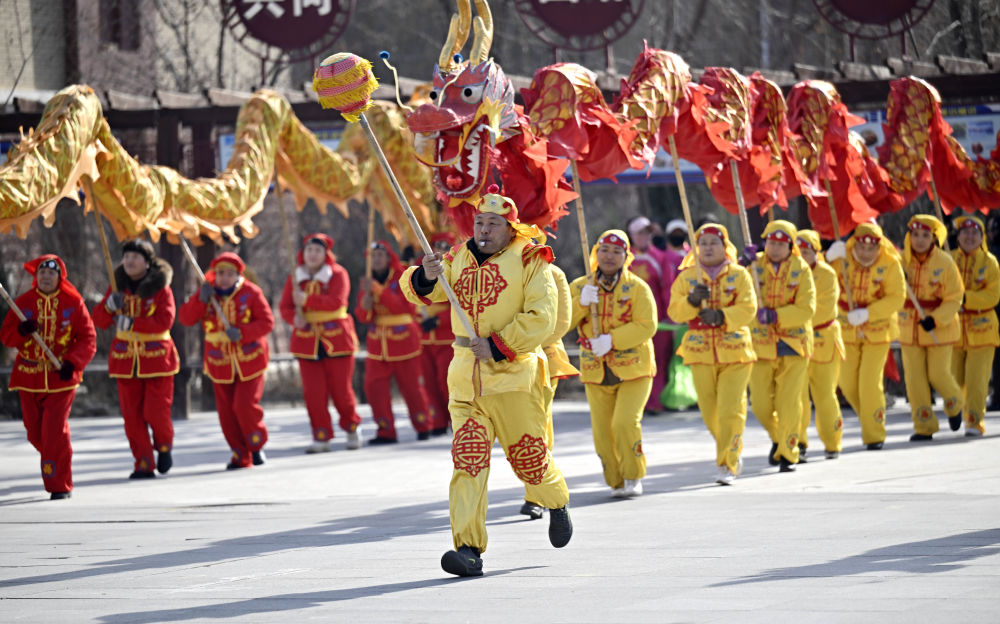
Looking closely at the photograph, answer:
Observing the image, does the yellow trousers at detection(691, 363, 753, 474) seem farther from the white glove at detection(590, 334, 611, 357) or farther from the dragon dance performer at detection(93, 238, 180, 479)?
the dragon dance performer at detection(93, 238, 180, 479)

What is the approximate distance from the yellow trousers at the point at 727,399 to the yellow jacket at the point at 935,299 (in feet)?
9.79

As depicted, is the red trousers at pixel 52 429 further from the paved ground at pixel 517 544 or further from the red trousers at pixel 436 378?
the red trousers at pixel 436 378

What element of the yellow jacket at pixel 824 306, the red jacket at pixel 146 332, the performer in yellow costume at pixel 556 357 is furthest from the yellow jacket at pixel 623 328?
the red jacket at pixel 146 332

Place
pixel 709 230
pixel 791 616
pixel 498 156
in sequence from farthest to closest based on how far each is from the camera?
pixel 709 230 < pixel 498 156 < pixel 791 616

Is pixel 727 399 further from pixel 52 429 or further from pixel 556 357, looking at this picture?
pixel 52 429

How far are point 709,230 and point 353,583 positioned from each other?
4.42 metres

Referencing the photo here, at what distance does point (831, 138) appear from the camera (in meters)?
12.1

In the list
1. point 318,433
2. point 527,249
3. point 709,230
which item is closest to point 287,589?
point 527,249

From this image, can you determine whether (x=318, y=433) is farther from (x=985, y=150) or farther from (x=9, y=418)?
(x=985, y=150)

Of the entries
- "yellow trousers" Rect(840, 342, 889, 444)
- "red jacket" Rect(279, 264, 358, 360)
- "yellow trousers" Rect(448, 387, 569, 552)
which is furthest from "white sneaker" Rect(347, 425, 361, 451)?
"yellow trousers" Rect(448, 387, 569, 552)

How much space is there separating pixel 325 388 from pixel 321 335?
0.50 m

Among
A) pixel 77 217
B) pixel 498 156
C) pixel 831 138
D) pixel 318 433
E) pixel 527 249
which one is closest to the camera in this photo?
pixel 527 249

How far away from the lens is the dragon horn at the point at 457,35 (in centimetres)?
891

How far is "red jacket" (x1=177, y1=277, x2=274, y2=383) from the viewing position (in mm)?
11742
